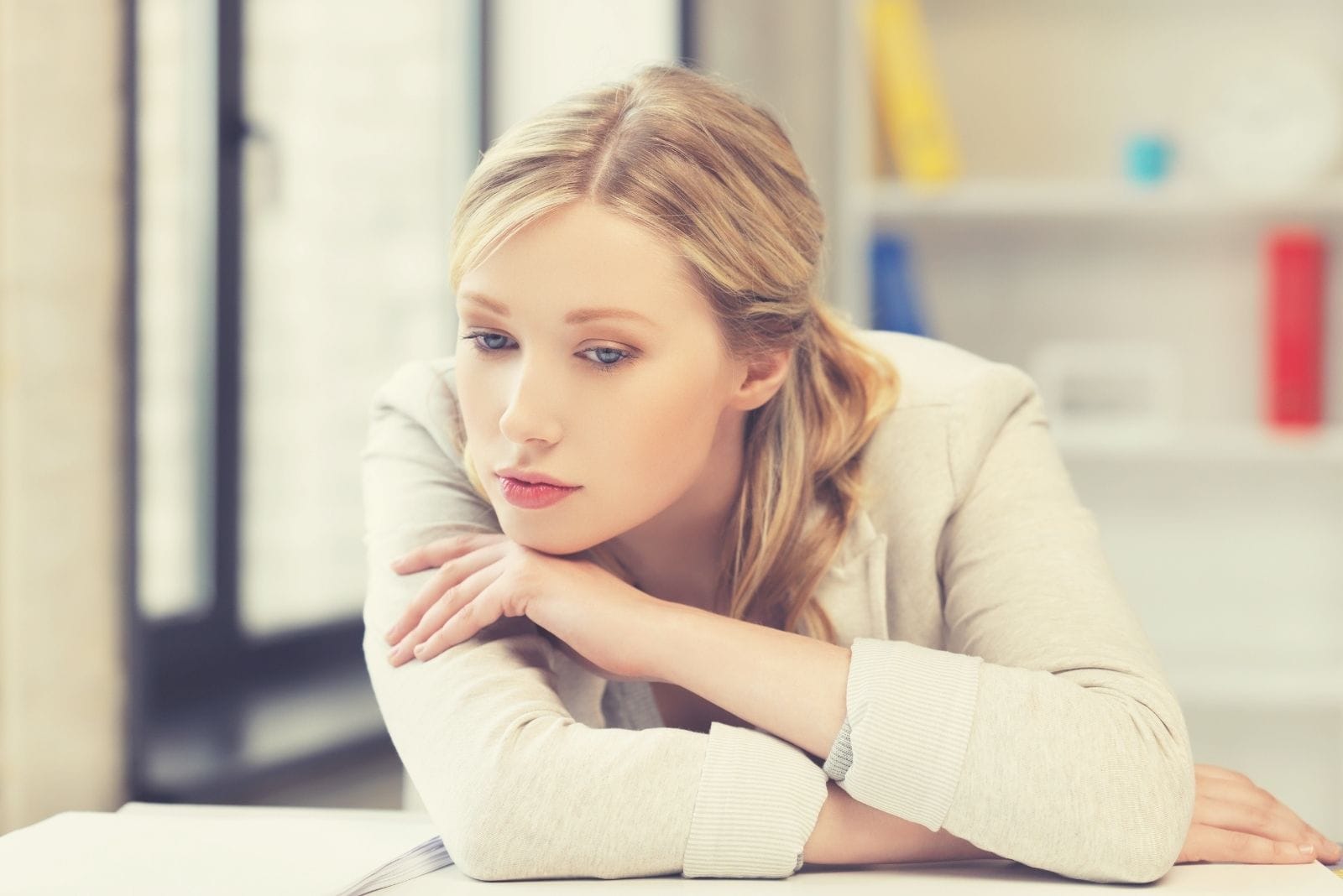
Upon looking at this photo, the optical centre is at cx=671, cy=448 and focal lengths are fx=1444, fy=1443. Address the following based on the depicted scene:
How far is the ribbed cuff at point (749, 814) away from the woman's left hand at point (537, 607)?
12cm

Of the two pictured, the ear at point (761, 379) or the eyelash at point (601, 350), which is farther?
the ear at point (761, 379)

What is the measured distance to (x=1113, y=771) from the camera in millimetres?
883

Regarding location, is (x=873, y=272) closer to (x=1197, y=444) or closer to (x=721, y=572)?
(x=1197, y=444)

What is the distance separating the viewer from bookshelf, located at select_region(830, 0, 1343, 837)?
266cm

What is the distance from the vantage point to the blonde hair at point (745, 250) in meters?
0.99

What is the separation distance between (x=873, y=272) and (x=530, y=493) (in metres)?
1.67

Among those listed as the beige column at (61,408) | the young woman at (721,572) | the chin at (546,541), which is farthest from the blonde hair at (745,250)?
the beige column at (61,408)

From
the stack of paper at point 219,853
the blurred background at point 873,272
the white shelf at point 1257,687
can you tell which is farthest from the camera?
the white shelf at point 1257,687

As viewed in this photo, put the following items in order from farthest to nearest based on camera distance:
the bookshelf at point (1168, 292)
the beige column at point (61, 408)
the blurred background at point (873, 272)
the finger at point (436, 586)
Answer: the bookshelf at point (1168, 292)
the blurred background at point (873, 272)
the beige column at point (61, 408)
the finger at point (436, 586)

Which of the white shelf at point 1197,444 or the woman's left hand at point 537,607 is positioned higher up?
the woman's left hand at point 537,607

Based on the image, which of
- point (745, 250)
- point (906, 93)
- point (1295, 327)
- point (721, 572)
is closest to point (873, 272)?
point (906, 93)

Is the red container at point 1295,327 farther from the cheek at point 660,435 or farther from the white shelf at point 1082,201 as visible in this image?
the cheek at point 660,435

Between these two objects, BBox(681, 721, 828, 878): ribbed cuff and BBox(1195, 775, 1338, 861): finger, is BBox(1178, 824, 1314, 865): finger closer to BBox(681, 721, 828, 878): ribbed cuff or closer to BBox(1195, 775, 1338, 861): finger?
BBox(1195, 775, 1338, 861): finger

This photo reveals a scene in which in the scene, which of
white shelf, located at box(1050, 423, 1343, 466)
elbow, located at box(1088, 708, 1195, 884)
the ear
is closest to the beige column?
the ear
